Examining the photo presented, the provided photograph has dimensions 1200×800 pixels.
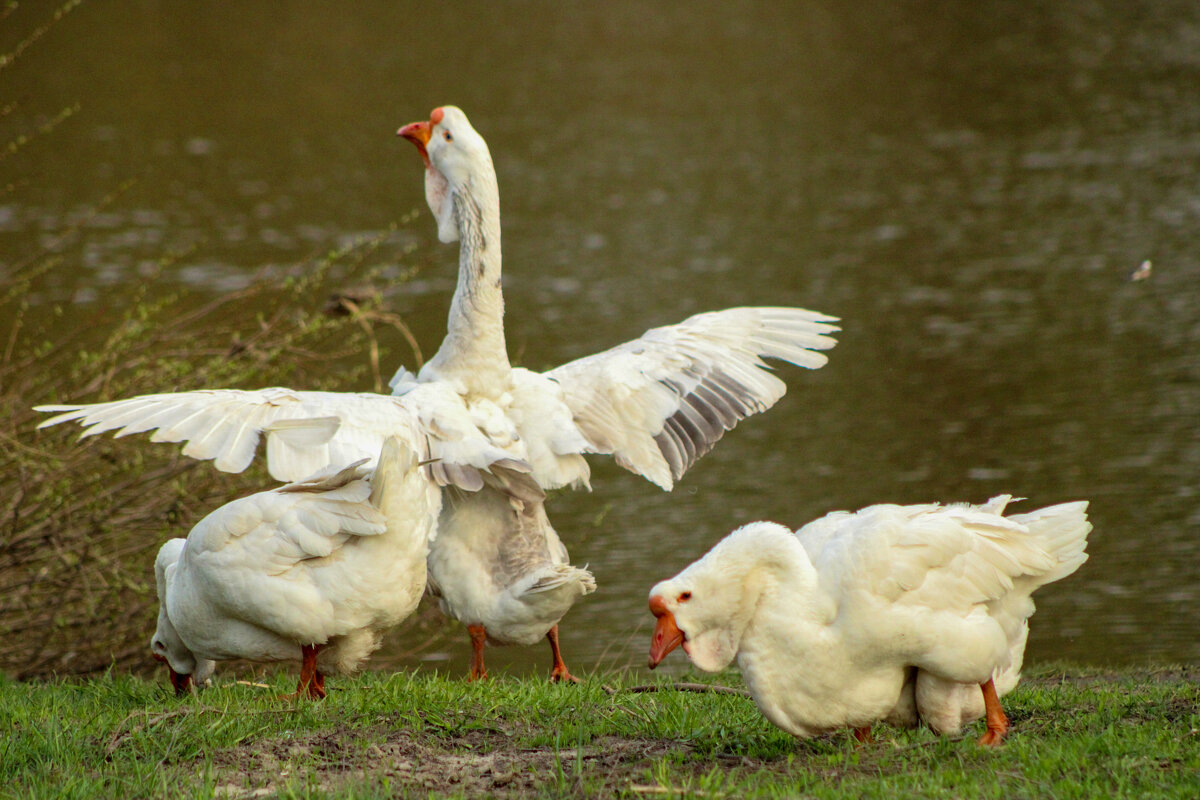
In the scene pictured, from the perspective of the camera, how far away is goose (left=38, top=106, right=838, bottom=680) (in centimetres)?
634

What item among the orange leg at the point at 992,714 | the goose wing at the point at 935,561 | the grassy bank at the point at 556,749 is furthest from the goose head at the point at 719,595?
the orange leg at the point at 992,714

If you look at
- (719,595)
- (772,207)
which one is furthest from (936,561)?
(772,207)

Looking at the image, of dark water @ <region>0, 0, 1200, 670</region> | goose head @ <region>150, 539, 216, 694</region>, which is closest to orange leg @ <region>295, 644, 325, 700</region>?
goose head @ <region>150, 539, 216, 694</region>

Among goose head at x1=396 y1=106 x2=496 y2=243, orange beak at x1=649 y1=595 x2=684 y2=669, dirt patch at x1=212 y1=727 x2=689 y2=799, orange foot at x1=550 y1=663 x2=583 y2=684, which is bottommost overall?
dirt patch at x1=212 y1=727 x2=689 y2=799

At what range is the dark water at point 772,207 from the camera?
13016 millimetres

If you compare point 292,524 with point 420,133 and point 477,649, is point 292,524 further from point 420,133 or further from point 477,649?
point 420,133

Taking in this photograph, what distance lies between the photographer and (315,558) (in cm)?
599

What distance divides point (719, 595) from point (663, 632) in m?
0.24

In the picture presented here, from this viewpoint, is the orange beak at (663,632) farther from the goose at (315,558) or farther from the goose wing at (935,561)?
the goose at (315,558)

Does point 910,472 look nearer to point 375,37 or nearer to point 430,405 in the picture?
point 430,405

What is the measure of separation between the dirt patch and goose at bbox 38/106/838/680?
1.32 metres

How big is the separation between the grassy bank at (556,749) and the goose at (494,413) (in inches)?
31.8

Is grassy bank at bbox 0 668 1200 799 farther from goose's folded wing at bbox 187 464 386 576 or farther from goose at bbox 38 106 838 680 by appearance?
goose at bbox 38 106 838 680

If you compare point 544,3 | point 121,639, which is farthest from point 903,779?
point 544,3
